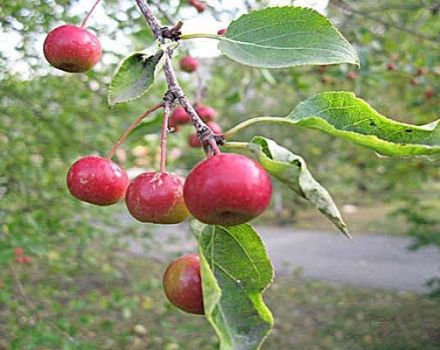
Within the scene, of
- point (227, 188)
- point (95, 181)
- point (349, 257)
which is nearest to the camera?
point (227, 188)

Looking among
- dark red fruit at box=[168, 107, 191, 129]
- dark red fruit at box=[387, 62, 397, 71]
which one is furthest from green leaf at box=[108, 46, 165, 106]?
dark red fruit at box=[387, 62, 397, 71]

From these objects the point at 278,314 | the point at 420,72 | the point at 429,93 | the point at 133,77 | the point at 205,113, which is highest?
the point at 133,77

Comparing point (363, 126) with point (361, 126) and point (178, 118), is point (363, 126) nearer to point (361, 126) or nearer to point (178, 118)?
point (361, 126)

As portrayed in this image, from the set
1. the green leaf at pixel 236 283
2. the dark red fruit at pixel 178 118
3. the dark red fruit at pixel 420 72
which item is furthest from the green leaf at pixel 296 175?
the dark red fruit at pixel 420 72

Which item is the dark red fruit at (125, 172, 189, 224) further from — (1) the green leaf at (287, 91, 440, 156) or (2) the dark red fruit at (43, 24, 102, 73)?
(2) the dark red fruit at (43, 24, 102, 73)

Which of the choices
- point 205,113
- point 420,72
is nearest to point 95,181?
point 205,113

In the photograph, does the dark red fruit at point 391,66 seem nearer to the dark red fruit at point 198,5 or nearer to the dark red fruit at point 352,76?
the dark red fruit at point 352,76

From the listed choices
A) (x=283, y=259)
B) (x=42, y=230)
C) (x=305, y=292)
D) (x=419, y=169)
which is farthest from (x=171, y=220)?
(x=283, y=259)
